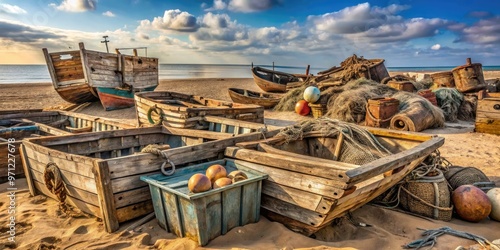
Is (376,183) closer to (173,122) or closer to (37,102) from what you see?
(173,122)

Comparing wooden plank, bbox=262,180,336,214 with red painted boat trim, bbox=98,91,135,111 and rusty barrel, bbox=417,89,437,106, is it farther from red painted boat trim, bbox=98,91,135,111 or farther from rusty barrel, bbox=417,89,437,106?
red painted boat trim, bbox=98,91,135,111

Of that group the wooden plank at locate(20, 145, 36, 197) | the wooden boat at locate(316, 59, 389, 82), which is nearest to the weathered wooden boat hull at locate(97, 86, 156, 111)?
the wooden boat at locate(316, 59, 389, 82)

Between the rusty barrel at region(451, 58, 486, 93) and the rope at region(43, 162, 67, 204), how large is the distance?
13.7 meters

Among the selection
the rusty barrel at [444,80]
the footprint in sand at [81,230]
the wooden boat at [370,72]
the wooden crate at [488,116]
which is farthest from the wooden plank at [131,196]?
the rusty barrel at [444,80]

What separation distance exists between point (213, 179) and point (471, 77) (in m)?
12.9

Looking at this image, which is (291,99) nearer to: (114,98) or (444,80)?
(444,80)

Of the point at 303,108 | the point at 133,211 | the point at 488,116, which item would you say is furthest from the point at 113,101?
the point at 488,116

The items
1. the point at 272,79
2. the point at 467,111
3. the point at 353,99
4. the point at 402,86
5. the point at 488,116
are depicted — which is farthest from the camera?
the point at 272,79

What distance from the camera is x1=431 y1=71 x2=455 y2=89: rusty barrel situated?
13.5 metres

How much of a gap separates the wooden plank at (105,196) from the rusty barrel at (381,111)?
7020mm

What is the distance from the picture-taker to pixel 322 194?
2.95 metres

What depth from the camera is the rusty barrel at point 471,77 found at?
40.8 feet

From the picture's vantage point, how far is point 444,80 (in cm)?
1377

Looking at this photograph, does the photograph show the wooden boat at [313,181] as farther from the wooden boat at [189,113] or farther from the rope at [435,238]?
the wooden boat at [189,113]
